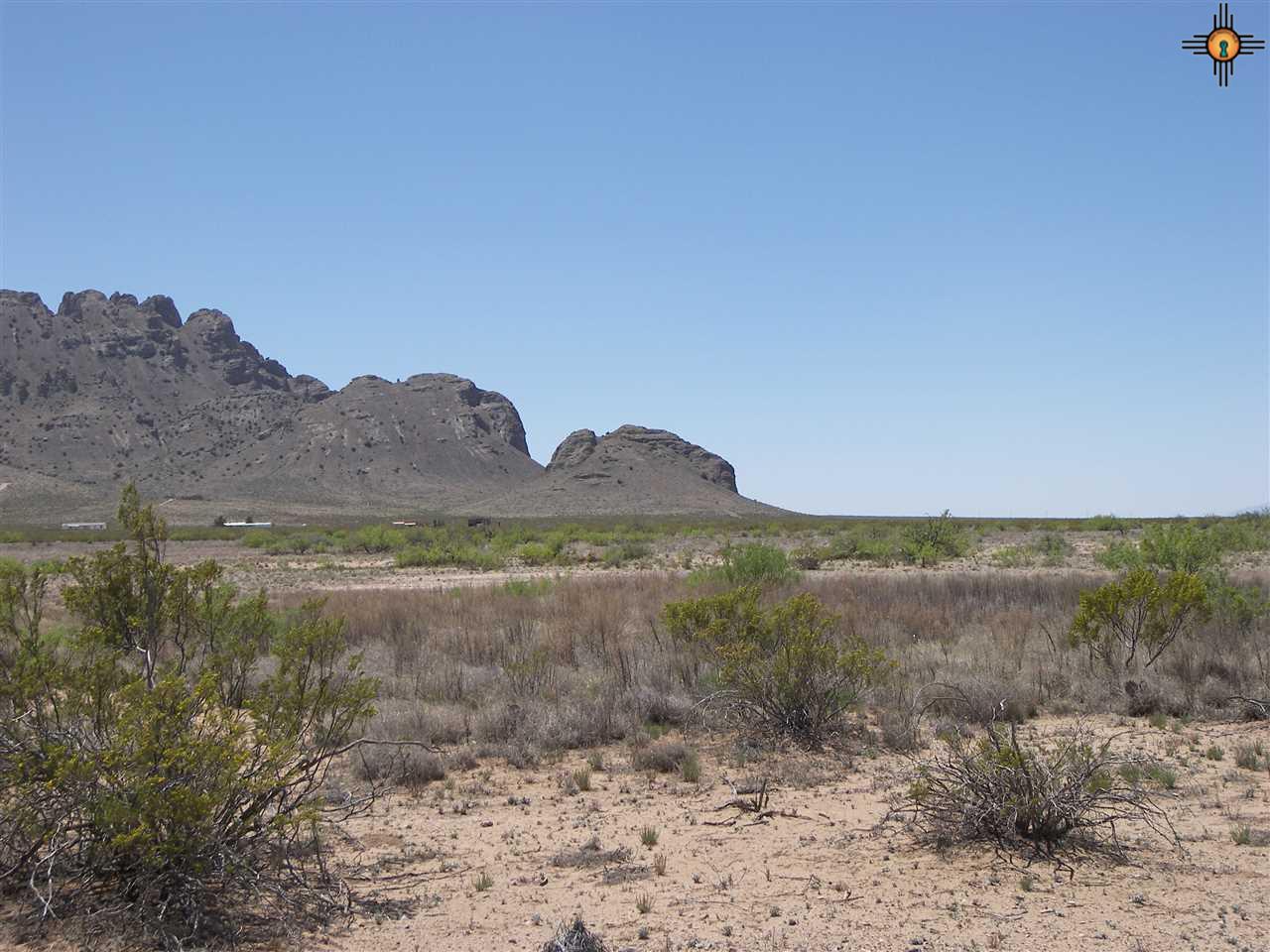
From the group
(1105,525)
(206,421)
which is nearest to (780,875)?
(1105,525)

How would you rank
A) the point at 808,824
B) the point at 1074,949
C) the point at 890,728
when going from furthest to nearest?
the point at 890,728 → the point at 808,824 → the point at 1074,949

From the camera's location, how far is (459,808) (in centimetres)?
795

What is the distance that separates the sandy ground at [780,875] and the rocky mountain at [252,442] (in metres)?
91.1

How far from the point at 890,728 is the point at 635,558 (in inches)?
1117

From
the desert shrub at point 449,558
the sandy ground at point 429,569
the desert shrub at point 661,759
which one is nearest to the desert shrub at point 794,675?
the desert shrub at point 661,759

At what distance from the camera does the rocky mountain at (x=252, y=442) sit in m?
106

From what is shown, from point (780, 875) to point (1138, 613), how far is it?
25.1 ft

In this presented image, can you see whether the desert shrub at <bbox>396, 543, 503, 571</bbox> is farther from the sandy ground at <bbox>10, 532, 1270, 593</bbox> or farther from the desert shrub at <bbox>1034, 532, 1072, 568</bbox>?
the desert shrub at <bbox>1034, 532, 1072, 568</bbox>

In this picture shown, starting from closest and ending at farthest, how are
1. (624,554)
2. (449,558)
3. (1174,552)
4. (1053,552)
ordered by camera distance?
(1174,552) < (1053,552) < (449,558) < (624,554)

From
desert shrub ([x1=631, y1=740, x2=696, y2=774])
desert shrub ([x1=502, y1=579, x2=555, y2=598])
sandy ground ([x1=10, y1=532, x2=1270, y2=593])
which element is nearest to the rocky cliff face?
sandy ground ([x1=10, y1=532, x2=1270, y2=593])

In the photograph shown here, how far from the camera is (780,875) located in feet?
20.9

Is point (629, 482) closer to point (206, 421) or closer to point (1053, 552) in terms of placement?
point (206, 421)

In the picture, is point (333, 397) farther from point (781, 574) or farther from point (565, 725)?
point (565, 725)

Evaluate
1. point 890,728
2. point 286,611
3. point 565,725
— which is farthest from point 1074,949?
point 286,611
